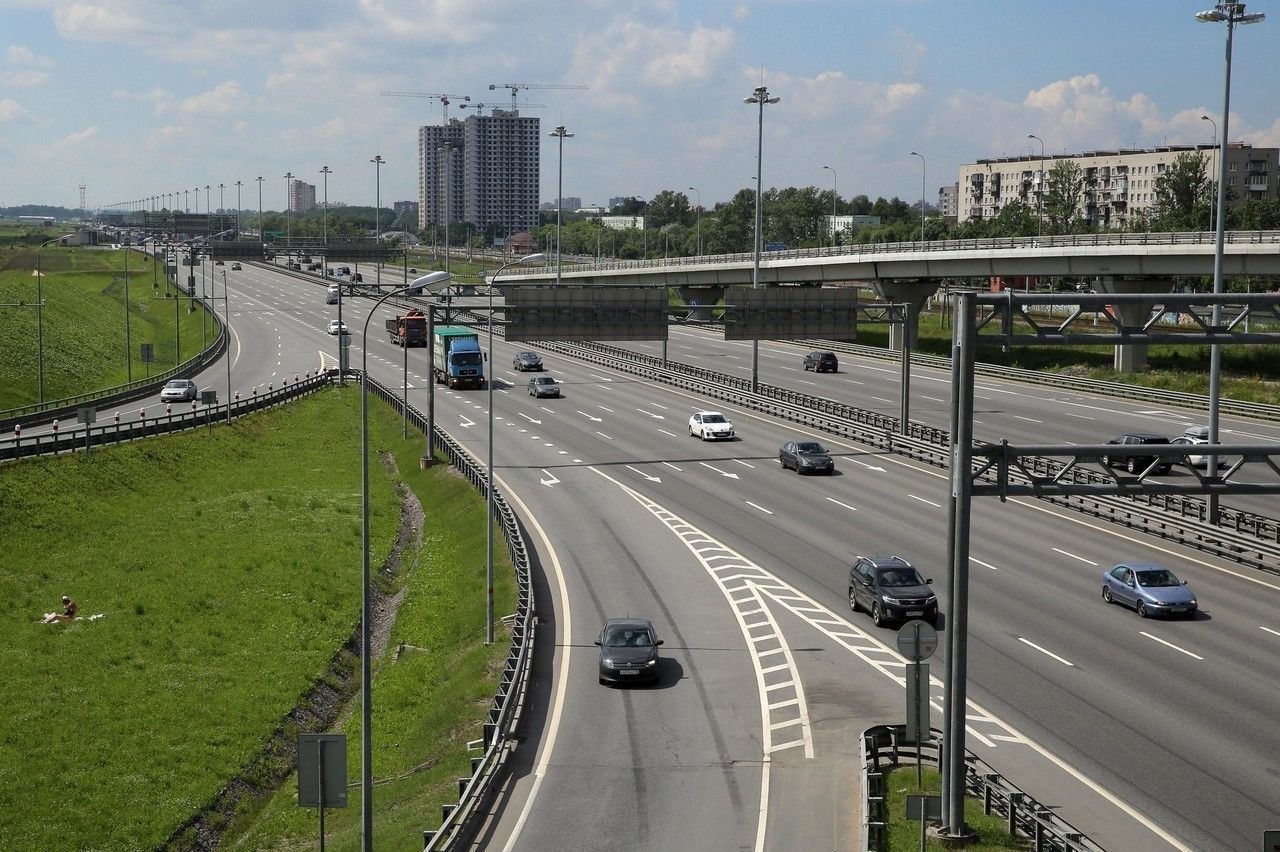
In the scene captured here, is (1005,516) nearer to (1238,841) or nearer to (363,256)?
(1238,841)

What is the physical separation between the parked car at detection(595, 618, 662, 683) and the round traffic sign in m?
9.51

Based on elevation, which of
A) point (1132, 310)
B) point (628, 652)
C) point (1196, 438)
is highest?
point (1132, 310)

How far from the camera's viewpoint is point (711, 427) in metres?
67.5

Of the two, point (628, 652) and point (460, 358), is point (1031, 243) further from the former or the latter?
point (628, 652)

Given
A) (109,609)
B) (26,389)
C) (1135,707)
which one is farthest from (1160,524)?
(26,389)

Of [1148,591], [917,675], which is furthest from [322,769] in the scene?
[1148,591]

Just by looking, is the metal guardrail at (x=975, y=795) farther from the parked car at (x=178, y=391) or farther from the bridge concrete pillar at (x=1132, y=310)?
the parked car at (x=178, y=391)

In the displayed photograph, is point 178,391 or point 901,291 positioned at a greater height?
point 901,291

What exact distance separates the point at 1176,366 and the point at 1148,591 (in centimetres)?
5209

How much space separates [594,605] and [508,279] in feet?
400

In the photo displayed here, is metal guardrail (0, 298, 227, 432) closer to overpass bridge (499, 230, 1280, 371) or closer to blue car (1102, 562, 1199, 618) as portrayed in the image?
overpass bridge (499, 230, 1280, 371)

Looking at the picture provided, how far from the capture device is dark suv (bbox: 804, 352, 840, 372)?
9631 cm

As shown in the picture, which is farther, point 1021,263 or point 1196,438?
point 1021,263

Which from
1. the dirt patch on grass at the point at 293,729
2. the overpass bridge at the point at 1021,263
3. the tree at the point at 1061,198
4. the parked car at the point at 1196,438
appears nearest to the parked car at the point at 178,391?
the overpass bridge at the point at 1021,263
